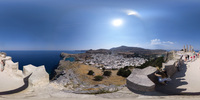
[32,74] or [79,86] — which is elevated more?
[32,74]

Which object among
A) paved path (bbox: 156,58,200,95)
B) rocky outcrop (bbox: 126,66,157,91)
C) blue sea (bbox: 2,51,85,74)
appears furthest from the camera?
blue sea (bbox: 2,51,85,74)

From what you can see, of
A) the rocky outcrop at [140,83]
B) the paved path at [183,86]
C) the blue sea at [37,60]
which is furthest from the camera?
the blue sea at [37,60]

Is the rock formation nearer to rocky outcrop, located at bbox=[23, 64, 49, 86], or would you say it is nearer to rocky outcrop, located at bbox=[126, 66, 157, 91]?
rocky outcrop, located at bbox=[23, 64, 49, 86]

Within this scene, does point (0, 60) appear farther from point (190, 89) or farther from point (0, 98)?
point (190, 89)

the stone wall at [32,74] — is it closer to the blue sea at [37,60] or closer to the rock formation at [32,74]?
the rock formation at [32,74]

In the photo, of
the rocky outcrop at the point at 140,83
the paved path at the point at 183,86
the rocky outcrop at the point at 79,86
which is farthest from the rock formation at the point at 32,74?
the paved path at the point at 183,86

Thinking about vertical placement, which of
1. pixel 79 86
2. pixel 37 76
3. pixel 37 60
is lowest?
pixel 37 60

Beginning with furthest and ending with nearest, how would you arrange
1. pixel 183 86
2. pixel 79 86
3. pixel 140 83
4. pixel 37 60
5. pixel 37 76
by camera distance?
pixel 37 60 → pixel 79 86 → pixel 183 86 → pixel 37 76 → pixel 140 83

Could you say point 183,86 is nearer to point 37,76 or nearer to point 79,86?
point 37,76

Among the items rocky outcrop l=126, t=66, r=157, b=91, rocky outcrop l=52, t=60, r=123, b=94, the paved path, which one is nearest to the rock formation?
rocky outcrop l=52, t=60, r=123, b=94

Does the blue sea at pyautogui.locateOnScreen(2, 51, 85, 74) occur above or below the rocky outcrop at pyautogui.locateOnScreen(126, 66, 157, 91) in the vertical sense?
below

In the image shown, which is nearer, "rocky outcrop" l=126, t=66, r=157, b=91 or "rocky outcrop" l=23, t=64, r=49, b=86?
"rocky outcrop" l=126, t=66, r=157, b=91

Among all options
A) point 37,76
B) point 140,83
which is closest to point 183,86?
point 140,83
